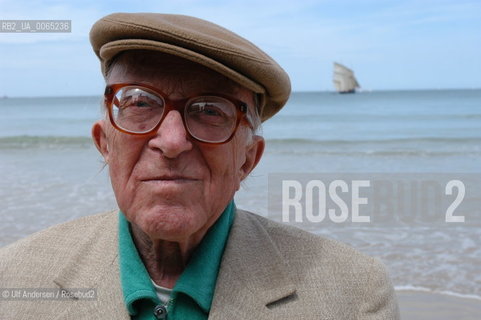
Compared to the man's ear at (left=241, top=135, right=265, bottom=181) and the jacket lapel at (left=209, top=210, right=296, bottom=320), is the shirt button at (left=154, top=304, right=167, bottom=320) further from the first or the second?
the man's ear at (left=241, top=135, right=265, bottom=181)

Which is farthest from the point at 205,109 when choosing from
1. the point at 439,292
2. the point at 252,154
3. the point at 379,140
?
the point at 379,140

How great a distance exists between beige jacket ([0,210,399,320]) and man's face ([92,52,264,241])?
19 cm

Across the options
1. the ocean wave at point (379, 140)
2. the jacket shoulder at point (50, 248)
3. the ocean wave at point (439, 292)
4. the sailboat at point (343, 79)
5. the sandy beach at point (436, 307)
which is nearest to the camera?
the jacket shoulder at point (50, 248)

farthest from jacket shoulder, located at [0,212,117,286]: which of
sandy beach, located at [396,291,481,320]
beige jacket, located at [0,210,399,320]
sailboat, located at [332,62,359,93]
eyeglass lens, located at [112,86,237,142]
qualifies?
sailboat, located at [332,62,359,93]

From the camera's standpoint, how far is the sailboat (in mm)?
72500

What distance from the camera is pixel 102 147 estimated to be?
1.43m

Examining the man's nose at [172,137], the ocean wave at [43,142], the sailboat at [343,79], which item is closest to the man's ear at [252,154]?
the man's nose at [172,137]

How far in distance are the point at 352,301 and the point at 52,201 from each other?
21.5ft

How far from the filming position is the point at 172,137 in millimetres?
1254

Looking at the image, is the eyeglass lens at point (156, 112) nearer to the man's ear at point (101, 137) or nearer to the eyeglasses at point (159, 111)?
the eyeglasses at point (159, 111)

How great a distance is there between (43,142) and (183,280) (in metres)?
16.6

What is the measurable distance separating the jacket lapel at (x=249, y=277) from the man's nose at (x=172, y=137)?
1.12 feet

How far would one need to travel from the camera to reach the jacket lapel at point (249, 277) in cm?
138

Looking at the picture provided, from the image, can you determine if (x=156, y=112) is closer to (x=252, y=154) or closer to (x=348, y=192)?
(x=252, y=154)
